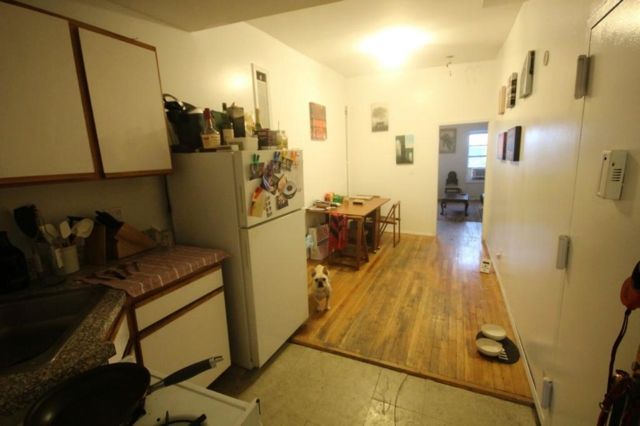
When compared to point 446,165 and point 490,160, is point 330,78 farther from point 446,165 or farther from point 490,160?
point 446,165

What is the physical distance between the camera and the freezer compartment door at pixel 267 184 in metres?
1.79

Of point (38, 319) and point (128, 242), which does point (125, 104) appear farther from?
point (38, 319)

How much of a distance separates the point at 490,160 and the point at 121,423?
4991 mm

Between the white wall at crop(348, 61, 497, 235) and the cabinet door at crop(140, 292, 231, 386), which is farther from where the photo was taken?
the white wall at crop(348, 61, 497, 235)

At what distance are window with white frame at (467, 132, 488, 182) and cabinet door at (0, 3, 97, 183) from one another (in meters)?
8.83

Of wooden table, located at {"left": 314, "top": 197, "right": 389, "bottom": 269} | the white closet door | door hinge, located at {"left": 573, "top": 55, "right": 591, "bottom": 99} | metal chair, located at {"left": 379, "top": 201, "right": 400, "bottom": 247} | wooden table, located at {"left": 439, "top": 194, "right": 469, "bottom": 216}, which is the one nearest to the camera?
the white closet door

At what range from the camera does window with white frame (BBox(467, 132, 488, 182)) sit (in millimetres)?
8156

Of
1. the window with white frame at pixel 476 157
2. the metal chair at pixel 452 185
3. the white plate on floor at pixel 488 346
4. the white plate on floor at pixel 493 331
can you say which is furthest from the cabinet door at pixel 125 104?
the window with white frame at pixel 476 157

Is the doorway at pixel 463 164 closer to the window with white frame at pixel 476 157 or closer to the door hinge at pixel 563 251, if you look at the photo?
the window with white frame at pixel 476 157

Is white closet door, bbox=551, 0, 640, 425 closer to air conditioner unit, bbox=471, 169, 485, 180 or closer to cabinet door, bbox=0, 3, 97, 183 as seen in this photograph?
cabinet door, bbox=0, 3, 97, 183

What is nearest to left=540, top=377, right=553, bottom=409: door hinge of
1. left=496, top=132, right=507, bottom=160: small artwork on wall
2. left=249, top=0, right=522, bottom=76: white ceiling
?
left=496, top=132, right=507, bottom=160: small artwork on wall

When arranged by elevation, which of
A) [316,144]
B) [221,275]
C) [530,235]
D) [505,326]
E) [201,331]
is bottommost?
[505,326]

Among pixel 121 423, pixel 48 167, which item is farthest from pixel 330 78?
pixel 121 423

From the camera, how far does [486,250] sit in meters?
4.41
